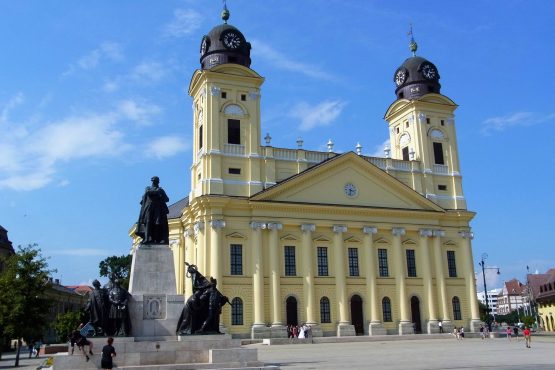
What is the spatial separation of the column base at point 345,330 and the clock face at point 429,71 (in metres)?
23.5

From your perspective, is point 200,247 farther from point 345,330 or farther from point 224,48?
point 224,48

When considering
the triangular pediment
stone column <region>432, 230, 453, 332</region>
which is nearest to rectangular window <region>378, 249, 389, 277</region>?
the triangular pediment

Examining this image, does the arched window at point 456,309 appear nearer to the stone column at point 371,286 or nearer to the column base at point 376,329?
the column base at point 376,329

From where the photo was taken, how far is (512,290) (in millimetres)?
158250

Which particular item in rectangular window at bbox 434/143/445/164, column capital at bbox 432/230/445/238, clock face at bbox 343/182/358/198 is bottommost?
column capital at bbox 432/230/445/238

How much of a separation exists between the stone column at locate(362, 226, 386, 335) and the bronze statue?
29.5 m

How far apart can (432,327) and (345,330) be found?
7559 mm

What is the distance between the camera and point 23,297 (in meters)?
28.3

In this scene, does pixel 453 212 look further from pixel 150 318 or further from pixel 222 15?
pixel 150 318

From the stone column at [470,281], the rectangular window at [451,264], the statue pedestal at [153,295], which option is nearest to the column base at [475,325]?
the stone column at [470,281]

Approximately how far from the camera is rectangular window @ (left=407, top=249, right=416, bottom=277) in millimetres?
44562

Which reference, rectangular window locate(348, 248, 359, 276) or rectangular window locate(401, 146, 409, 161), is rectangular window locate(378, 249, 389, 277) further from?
rectangular window locate(401, 146, 409, 161)

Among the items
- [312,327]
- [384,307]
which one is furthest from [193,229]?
[384,307]

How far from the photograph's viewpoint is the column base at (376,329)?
4138 centimetres
